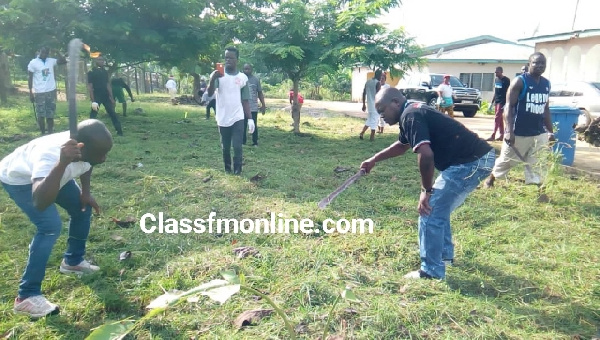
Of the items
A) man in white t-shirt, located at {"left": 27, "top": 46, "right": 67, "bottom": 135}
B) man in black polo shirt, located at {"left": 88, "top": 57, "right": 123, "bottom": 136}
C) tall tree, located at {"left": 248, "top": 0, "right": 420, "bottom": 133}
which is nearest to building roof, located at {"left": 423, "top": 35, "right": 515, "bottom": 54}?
tall tree, located at {"left": 248, "top": 0, "right": 420, "bottom": 133}

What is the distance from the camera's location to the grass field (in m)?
2.88

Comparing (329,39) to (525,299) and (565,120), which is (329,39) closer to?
(565,120)

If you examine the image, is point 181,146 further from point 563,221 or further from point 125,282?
point 563,221

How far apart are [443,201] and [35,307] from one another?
3005 millimetres

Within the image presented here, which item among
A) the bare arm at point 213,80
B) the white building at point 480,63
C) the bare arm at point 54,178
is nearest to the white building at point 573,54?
the white building at point 480,63

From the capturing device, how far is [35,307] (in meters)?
2.93

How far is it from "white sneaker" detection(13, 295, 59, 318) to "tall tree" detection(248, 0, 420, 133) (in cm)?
725

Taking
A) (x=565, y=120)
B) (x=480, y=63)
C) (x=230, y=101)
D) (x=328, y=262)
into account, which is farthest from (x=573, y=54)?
(x=328, y=262)

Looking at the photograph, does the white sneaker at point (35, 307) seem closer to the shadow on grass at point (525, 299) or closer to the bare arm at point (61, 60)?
the shadow on grass at point (525, 299)

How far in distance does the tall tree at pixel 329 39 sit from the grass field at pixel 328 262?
3696 millimetres

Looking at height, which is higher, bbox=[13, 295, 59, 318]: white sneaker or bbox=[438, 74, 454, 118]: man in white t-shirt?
bbox=[438, 74, 454, 118]: man in white t-shirt

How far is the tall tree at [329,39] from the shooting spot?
9.61m

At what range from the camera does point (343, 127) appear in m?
13.5

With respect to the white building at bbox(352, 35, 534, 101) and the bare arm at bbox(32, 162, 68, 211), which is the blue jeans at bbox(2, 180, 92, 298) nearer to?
the bare arm at bbox(32, 162, 68, 211)
